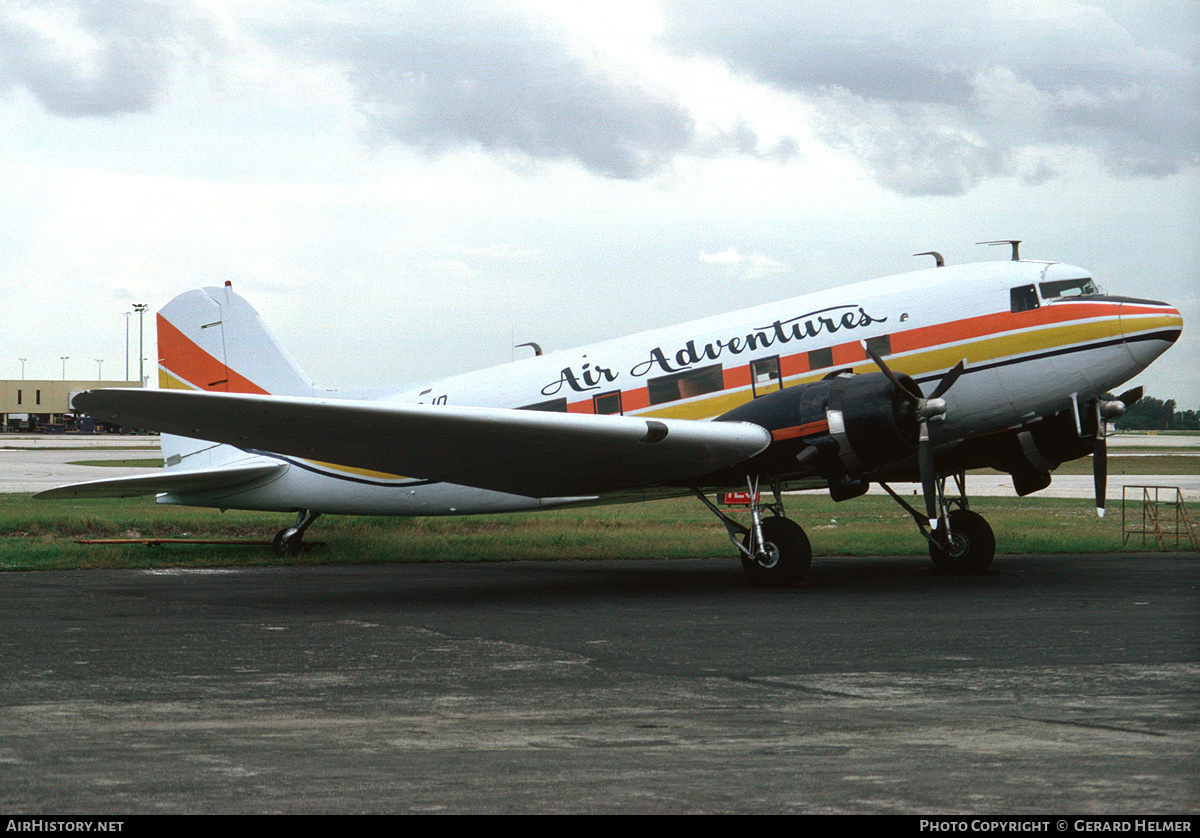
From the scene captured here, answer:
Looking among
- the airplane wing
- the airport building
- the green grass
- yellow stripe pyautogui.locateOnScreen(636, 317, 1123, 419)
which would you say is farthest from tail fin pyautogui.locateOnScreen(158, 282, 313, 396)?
the airport building

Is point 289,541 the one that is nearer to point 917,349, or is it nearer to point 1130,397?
point 917,349

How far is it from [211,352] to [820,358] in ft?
36.1

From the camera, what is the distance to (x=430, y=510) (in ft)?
63.4

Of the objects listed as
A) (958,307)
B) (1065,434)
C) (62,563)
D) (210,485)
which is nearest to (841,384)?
(958,307)

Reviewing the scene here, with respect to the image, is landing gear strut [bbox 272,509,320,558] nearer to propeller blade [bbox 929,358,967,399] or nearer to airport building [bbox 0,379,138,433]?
propeller blade [bbox 929,358,967,399]

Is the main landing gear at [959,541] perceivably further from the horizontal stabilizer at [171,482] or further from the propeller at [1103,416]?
the horizontal stabilizer at [171,482]

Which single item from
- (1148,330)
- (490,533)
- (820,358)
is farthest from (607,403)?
(490,533)

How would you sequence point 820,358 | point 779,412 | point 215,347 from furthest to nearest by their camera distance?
point 215,347 → point 820,358 → point 779,412

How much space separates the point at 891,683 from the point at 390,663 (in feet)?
13.0

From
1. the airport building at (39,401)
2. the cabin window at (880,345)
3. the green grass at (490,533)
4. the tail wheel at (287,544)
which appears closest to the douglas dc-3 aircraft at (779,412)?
the cabin window at (880,345)

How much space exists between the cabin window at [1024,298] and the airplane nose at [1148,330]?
3.62 ft

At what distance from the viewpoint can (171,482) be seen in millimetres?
19141

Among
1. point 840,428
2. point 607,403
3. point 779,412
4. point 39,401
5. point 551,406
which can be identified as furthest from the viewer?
point 39,401

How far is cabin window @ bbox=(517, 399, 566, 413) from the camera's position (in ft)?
59.8
